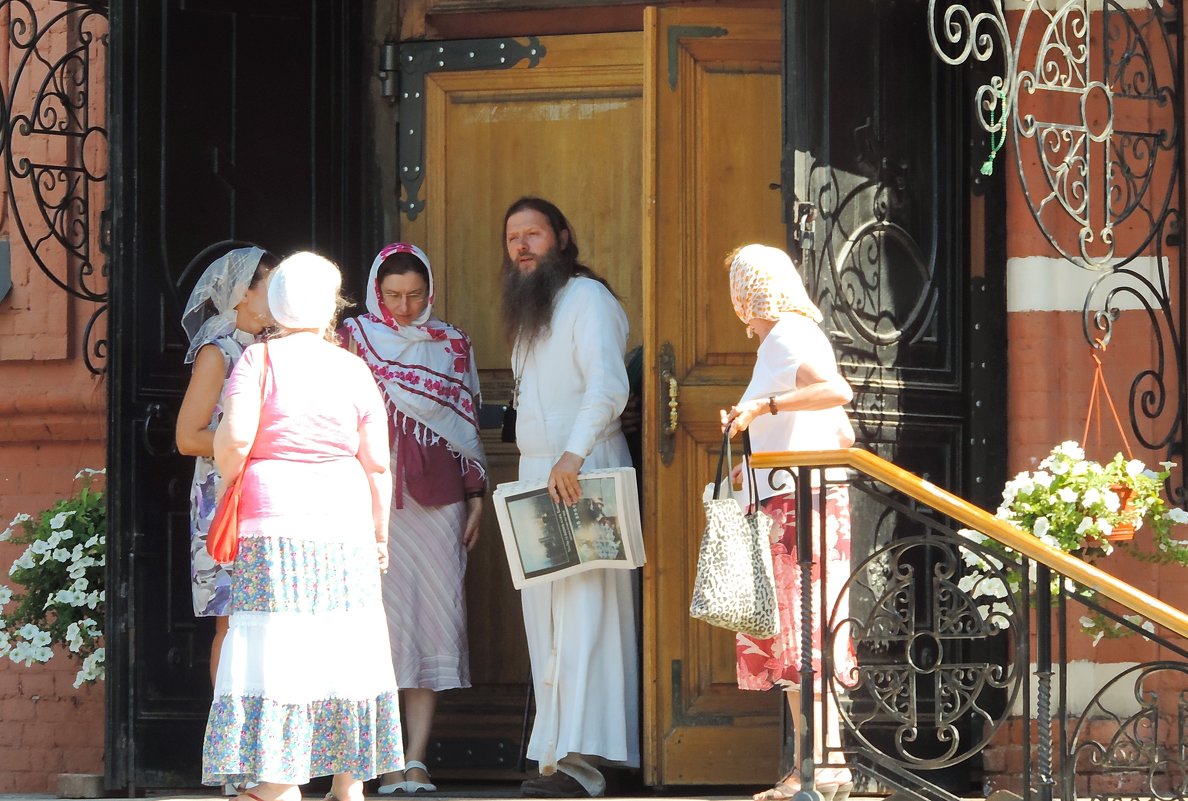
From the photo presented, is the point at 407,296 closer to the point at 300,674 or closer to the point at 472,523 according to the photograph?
the point at 472,523

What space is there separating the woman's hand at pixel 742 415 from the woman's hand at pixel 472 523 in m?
1.60

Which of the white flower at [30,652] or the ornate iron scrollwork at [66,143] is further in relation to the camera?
the ornate iron scrollwork at [66,143]

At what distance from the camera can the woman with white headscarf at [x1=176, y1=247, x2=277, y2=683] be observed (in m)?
7.18

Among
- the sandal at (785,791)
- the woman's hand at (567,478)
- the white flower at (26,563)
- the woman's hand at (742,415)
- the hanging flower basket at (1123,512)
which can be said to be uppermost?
the woman's hand at (742,415)

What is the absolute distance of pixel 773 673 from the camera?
6426 millimetres

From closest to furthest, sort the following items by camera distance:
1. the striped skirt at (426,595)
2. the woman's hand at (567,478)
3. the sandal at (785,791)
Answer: the sandal at (785,791) < the woman's hand at (567,478) < the striped skirt at (426,595)

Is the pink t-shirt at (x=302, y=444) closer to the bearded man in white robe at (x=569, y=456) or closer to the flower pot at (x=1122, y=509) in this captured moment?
the bearded man in white robe at (x=569, y=456)

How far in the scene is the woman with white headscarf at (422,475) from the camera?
7453 mm

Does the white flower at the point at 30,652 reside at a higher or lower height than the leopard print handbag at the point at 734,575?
lower

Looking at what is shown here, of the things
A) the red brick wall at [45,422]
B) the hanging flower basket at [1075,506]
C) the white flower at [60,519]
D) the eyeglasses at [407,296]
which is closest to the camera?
the hanging flower basket at [1075,506]

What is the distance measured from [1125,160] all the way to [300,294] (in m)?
Answer: 3.11

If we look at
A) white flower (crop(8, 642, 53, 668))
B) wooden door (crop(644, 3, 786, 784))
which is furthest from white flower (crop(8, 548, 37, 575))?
wooden door (crop(644, 3, 786, 784))

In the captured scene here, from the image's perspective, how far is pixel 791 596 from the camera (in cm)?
638

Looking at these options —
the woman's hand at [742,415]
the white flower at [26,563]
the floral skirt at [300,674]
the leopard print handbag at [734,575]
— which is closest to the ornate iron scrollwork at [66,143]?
the white flower at [26,563]
